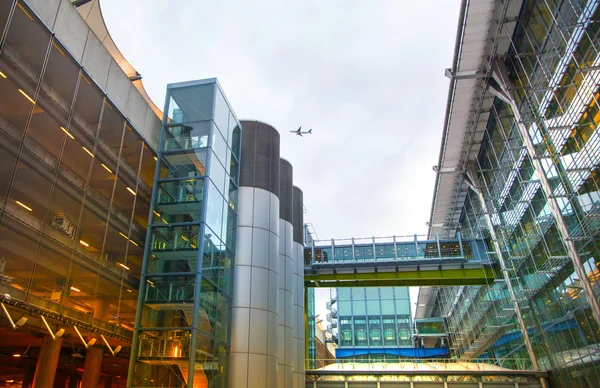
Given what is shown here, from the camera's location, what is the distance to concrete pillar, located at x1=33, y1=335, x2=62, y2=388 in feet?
53.7

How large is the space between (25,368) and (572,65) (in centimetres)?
3385

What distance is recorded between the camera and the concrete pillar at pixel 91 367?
19.3 m

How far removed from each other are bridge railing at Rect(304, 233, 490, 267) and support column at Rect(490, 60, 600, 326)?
14.7 m

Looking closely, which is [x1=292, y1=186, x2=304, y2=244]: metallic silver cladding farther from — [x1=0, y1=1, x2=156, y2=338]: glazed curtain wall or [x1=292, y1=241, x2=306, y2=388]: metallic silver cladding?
[x1=0, y1=1, x2=156, y2=338]: glazed curtain wall

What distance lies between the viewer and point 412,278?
36.5 meters

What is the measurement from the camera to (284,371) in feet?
88.1

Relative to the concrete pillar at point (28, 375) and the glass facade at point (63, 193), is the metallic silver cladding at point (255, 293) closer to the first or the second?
the glass facade at point (63, 193)

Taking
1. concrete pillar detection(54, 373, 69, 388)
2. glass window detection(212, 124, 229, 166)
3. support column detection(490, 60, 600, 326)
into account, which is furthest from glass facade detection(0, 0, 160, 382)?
support column detection(490, 60, 600, 326)

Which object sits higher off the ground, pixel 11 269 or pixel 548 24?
pixel 548 24

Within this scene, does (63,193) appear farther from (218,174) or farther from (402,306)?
(402,306)

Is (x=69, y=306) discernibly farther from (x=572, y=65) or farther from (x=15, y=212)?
(x=572, y=65)

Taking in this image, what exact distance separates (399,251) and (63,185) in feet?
88.3

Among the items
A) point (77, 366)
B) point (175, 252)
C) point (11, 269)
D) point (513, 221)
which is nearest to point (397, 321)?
point (513, 221)

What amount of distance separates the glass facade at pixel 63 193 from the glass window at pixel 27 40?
0.03 meters
